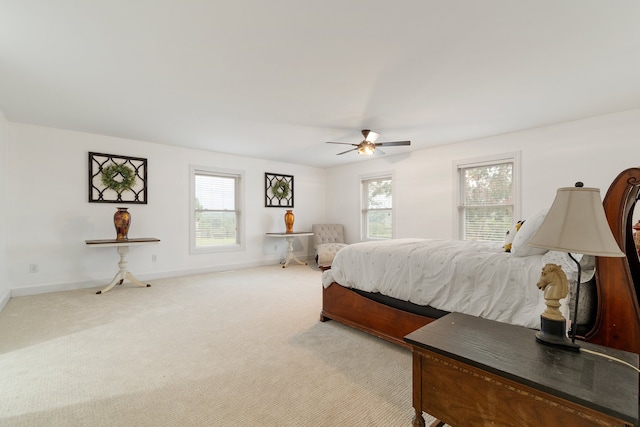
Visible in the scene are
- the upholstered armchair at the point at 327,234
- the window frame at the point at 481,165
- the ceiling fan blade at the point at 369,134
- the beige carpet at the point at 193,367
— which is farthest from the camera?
the upholstered armchair at the point at 327,234

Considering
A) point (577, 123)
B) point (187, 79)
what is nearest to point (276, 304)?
point (187, 79)

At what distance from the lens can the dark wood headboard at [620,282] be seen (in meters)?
1.41

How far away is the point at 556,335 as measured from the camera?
1.20 metres

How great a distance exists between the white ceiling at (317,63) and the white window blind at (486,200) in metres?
0.88

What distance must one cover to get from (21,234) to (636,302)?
20.5 ft

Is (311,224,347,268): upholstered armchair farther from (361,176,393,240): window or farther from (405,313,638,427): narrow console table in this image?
(405,313,638,427): narrow console table

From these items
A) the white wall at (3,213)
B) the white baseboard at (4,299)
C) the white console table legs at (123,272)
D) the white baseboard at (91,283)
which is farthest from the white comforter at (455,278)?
the white wall at (3,213)

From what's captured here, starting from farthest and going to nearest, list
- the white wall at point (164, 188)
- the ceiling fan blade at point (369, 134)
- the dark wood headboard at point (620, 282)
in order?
1. the ceiling fan blade at point (369, 134)
2. the white wall at point (164, 188)
3. the dark wood headboard at point (620, 282)

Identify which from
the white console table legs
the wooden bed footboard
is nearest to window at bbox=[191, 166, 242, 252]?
Answer: the white console table legs

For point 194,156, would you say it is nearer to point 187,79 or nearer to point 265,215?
point 265,215

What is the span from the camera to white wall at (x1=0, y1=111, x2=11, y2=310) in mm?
3662

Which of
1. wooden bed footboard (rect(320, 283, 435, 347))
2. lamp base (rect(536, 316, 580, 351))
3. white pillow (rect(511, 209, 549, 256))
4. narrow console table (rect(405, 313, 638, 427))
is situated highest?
white pillow (rect(511, 209, 549, 256))

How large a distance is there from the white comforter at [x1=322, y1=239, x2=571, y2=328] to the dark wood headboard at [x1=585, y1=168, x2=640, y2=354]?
0.57ft

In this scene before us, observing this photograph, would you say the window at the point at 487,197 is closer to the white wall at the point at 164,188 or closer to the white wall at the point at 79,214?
the white wall at the point at 164,188
